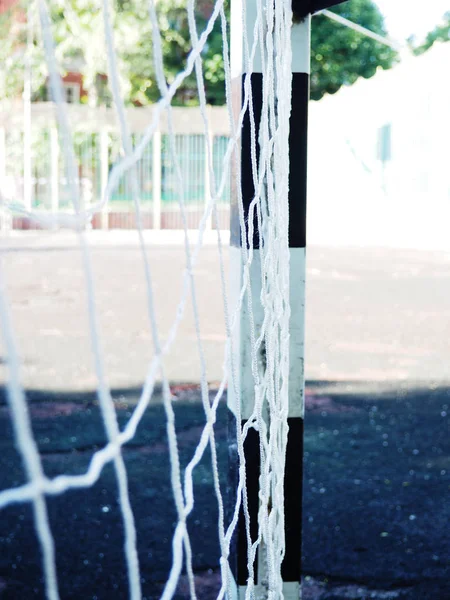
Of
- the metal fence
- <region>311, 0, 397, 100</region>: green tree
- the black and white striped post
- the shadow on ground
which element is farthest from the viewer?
<region>311, 0, 397, 100</region>: green tree

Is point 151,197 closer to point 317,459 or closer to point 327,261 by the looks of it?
point 327,261

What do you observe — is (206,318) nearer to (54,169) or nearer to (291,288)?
(291,288)

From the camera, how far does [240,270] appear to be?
1.72 m

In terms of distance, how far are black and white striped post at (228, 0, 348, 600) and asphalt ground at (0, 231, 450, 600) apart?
0.65 meters

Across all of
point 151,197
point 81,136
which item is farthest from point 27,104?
point 151,197

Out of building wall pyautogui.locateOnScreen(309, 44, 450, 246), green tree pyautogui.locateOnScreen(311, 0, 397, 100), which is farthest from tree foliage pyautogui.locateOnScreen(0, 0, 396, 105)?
building wall pyautogui.locateOnScreen(309, 44, 450, 246)

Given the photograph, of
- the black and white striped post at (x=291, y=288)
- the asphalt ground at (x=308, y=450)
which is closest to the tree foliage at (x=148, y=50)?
the asphalt ground at (x=308, y=450)

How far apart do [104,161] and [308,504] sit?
14732 millimetres

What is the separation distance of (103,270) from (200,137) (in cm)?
736

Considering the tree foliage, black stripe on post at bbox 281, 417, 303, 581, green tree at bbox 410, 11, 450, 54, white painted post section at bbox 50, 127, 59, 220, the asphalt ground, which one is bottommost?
the asphalt ground

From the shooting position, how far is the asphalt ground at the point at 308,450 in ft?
8.25

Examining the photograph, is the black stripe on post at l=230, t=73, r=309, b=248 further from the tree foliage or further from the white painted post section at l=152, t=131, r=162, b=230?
the white painted post section at l=152, t=131, r=162, b=230

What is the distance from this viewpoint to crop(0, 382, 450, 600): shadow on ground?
8.05ft

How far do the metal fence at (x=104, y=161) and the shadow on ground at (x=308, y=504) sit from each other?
12.4 meters
